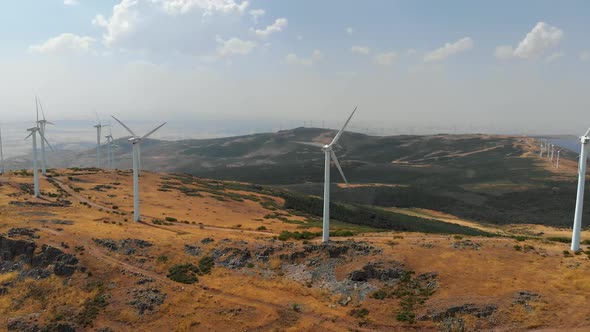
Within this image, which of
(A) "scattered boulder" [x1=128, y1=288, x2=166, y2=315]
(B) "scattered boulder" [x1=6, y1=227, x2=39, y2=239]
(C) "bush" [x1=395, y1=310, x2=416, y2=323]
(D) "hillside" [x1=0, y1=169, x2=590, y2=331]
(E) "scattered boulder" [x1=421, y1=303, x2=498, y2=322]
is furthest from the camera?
(B) "scattered boulder" [x1=6, y1=227, x2=39, y2=239]

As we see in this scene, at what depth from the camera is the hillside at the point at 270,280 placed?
33.3m

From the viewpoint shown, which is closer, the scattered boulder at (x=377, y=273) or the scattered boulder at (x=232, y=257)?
the scattered boulder at (x=377, y=273)

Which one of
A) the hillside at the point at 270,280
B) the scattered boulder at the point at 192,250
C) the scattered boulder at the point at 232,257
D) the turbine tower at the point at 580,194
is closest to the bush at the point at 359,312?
the hillside at the point at 270,280

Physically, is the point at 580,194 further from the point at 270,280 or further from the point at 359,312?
the point at 270,280

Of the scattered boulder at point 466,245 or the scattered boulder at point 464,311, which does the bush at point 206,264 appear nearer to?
the scattered boulder at point 464,311

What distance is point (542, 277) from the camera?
3703 centimetres

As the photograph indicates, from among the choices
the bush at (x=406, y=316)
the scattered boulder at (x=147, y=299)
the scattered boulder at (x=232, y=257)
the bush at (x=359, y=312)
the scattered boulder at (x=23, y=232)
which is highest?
the scattered boulder at (x=23, y=232)

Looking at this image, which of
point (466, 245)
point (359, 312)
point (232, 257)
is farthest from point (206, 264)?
point (466, 245)

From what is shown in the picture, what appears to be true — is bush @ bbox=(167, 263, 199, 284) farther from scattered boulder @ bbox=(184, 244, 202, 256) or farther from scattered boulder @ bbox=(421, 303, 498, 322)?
scattered boulder @ bbox=(421, 303, 498, 322)

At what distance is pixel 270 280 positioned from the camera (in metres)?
40.9

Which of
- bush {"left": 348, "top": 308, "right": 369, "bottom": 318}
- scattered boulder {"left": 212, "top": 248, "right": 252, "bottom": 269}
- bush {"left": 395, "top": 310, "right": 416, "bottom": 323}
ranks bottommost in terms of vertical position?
bush {"left": 348, "top": 308, "right": 369, "bottom": 318}

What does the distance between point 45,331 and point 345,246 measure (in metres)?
33.1

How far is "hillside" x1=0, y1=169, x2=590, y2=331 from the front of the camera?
109ft

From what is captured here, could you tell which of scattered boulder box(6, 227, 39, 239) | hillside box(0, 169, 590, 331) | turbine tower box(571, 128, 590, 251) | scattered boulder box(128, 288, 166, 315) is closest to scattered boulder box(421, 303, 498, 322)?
hillside box(0, 169, 590, 331)
